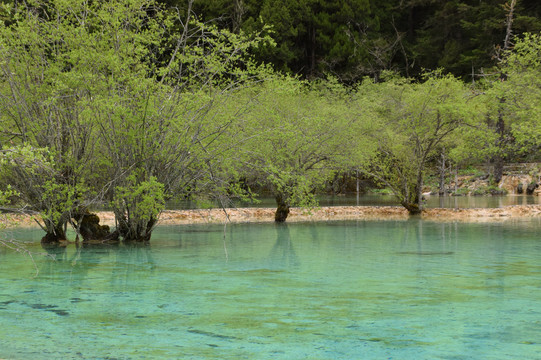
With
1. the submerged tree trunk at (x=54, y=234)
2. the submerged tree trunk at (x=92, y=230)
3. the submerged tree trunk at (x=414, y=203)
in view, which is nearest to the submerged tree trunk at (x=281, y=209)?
the submerged tree trunk at (x=414, y=203)

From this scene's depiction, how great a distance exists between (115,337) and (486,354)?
4.42 meters

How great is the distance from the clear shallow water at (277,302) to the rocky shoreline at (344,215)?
9.86m

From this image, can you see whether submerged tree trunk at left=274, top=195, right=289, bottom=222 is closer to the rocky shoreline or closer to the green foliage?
the rocky shoreline

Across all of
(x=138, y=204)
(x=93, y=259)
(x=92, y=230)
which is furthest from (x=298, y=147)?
(x=93, y=259)

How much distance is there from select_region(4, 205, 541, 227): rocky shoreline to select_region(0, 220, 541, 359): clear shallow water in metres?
9.86

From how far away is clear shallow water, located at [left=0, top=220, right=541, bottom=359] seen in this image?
7.90 metres

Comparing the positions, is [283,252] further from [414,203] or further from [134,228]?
[414,203]

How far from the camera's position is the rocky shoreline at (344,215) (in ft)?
96.1

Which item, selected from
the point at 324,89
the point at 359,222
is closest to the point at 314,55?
the point at 324,89

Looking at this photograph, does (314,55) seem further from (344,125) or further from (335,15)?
(344,125)

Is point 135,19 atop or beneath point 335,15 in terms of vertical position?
beneath

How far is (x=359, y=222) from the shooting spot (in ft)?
92.6

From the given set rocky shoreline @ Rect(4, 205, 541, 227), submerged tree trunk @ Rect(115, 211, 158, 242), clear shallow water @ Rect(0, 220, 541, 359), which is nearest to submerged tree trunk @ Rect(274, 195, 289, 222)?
rocky shoreline @ Rect(4, 205, 541, 227)

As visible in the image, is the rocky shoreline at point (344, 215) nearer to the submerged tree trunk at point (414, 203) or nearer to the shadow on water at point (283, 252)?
the submerged tree trunk at point (414, 203)
